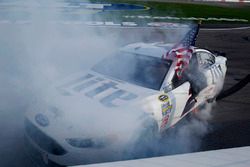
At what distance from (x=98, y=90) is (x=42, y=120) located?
36.7 inches

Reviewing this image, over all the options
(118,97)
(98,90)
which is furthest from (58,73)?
(118,97)

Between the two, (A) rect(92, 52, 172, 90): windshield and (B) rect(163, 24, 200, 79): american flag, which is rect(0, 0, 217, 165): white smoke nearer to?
(A) rect(92, 52, 172, 90): windshield

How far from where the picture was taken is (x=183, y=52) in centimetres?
590

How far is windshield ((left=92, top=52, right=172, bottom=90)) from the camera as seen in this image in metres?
5.35

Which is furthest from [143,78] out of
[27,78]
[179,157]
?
[27,78]

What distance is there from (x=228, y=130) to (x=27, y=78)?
4321 millimetres

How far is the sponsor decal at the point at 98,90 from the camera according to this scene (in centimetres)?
483

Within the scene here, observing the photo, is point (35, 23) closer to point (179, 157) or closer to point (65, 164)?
point (65, 164)

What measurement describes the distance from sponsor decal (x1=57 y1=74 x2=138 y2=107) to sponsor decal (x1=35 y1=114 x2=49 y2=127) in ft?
1.74

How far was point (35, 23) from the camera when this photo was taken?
604cm

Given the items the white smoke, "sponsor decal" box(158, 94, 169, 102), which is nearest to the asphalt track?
the white smoke

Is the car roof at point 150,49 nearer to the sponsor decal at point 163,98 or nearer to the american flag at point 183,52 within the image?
the american flag at point 183,52

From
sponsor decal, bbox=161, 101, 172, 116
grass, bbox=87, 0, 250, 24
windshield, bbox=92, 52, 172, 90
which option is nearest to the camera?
sponsor decal, bbox=161, 101, 172, 116

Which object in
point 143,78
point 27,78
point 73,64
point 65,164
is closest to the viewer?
point 65,164
